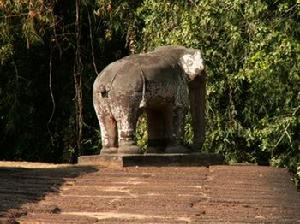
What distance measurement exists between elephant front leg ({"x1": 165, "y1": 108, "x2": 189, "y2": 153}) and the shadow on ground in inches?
38.3

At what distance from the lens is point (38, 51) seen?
1417 cm

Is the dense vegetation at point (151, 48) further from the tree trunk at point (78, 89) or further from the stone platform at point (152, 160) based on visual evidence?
the stone platform at point (152, 160)

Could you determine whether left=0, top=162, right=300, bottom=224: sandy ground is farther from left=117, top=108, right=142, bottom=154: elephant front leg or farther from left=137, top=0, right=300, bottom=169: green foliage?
left=137, top=0, right=300, bottom=169: green foliage

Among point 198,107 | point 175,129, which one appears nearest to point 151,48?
point 198,107

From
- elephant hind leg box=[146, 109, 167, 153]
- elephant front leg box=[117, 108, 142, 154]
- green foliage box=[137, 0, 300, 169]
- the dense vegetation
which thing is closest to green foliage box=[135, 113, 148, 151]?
the dense vegetation

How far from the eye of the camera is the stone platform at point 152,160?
5.66m

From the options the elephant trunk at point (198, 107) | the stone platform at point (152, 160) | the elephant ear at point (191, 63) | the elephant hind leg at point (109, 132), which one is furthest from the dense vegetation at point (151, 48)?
the elephant hind leg at point (109, 132)

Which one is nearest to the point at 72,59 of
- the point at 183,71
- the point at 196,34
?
the point at 196,34

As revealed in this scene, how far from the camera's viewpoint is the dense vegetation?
11.2m

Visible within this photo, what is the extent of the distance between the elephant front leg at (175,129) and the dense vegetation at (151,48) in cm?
432

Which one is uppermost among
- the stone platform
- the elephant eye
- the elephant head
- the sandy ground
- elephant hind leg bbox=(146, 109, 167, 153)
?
the elephant eye

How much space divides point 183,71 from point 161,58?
0.26 meters

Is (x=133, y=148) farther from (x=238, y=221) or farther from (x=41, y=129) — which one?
(x=41, y=129)

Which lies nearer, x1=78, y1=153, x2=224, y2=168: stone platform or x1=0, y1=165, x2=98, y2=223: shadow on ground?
x1=0, y1=165, x2=98, y2=223: shadow on ground
